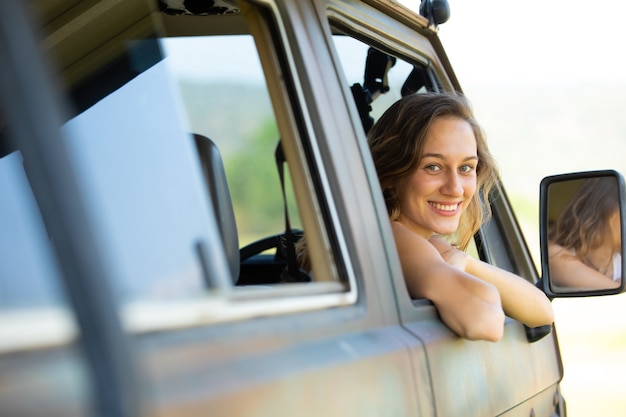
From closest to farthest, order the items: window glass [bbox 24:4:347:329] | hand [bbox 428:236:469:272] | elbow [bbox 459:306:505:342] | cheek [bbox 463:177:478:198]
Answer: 1. window glass [bbox 24:4:347:329]
2. elbow [bbox 459:306:505:342]
3. hand [bbox 428:236:469:272]
4. cheek [bbox 463:177:478:198]

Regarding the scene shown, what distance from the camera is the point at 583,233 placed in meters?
3.34

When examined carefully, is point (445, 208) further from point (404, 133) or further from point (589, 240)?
point (589, 240)

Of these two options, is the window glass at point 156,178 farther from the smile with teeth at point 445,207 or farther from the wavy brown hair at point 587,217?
the wavy brown hair at point 587,217

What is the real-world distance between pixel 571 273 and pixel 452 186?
53cm

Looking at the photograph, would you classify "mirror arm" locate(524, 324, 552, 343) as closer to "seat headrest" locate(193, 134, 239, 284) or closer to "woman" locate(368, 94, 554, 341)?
"woman" locate(368, 94, 554, 341)

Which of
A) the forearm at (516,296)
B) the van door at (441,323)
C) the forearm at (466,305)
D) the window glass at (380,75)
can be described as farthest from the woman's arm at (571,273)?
the forearm at (466,305)

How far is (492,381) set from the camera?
247 cm

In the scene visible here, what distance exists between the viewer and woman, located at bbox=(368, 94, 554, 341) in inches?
112

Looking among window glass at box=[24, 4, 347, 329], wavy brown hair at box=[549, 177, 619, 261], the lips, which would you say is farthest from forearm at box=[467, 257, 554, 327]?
window glass at box=[24, 4, 347, 329]

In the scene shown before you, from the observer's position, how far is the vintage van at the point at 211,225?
3.51 feet

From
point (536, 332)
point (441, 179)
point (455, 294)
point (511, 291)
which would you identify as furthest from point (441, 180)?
point (455, 294)

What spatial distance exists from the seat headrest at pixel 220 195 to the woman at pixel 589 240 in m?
1.13

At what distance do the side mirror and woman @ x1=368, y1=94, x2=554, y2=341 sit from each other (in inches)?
9.0

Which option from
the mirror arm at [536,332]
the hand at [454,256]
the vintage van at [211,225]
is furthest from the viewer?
the mirror arm at [536,332]
